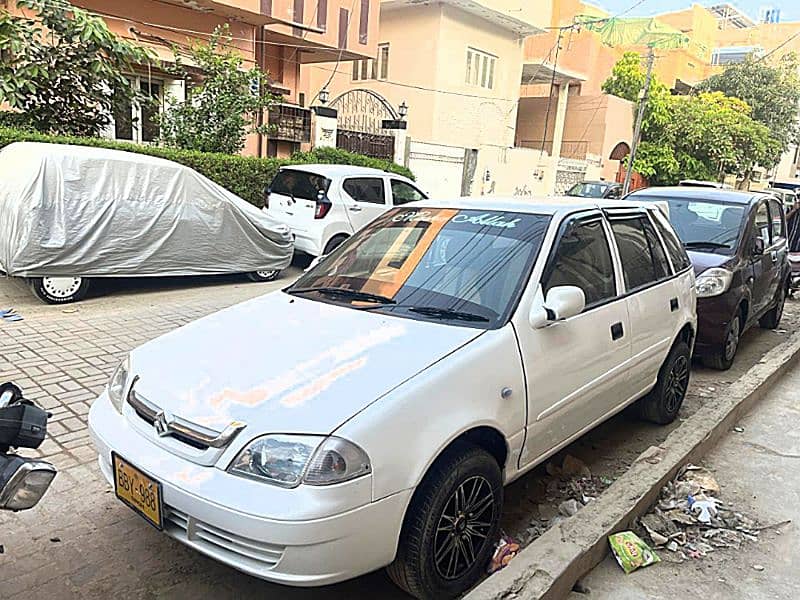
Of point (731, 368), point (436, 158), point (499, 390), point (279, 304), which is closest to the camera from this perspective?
point (499, 390)

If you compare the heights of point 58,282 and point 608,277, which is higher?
point 608,277

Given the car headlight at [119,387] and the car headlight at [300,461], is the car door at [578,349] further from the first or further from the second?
the car headlight at [119,387]

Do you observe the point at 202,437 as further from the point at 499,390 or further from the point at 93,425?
the point at 499,390

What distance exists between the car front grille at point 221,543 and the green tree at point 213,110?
1020 centimetres

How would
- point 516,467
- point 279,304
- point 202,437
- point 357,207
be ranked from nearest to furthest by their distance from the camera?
point 202,437, point 516,467, point 279,304, point 357,207

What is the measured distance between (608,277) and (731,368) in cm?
357

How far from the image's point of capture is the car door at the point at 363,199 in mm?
9758

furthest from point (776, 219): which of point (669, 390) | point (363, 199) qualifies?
point (363, 199)

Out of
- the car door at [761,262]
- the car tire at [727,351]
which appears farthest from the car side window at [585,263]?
the car door at [761,262]

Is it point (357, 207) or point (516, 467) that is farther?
point (357, 207)

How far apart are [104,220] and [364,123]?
39.0 feet

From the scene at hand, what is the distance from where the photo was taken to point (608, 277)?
4004mm

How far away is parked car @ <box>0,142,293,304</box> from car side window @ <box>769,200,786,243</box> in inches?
259

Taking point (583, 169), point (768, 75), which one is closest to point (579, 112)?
point (583, 169)
